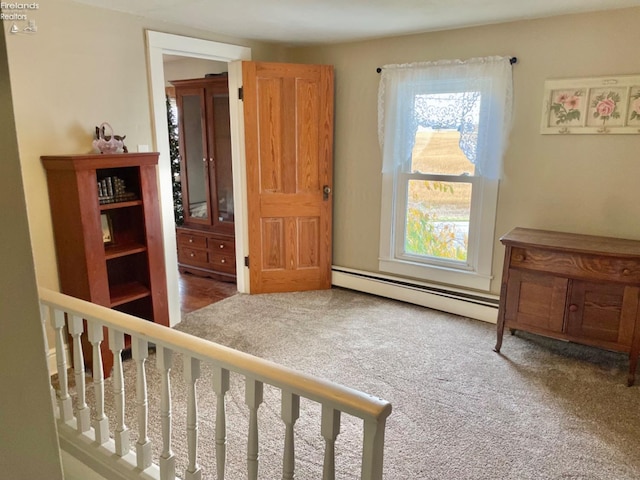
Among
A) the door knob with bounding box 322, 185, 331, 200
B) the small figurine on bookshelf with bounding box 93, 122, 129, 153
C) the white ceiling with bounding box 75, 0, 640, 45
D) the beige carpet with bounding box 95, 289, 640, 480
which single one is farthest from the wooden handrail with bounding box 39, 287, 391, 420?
the door knob with bounding box 322, 185, 331, 200

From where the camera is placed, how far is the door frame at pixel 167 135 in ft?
10.1

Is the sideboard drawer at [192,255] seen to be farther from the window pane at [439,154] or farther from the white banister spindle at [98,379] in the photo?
the white banister spindle at [98,379]

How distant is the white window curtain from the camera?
3188 millimetres

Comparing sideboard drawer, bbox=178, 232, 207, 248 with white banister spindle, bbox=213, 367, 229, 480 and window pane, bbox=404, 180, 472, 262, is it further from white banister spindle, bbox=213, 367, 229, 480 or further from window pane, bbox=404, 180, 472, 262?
white banister spindle, bbox=213, 367, 229, 480

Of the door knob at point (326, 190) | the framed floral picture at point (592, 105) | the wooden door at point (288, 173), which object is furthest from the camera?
the door knob at point (326, 190)

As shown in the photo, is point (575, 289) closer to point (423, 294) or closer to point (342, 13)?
point (423, 294)

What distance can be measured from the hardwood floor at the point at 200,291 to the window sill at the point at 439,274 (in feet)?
4.98

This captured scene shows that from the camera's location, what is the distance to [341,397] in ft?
3.53

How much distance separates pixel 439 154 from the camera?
357 cm

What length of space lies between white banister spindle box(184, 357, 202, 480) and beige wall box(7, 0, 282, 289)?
171 cm

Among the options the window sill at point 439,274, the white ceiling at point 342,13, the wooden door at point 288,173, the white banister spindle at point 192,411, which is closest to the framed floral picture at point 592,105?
the white ceiling at point 342,13

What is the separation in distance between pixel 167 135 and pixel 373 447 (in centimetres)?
284

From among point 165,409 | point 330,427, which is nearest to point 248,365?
point 330,427

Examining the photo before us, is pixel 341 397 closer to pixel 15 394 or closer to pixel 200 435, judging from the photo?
pixel 15 394
